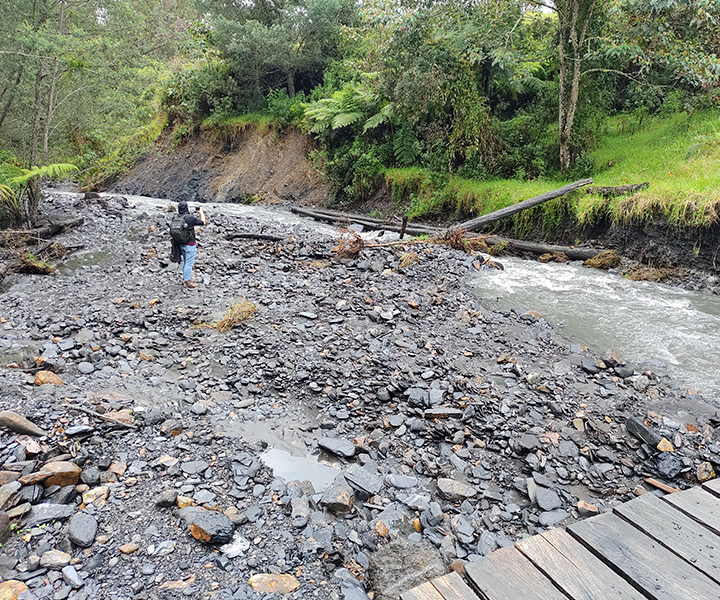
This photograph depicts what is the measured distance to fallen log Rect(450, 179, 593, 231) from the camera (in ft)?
40.0

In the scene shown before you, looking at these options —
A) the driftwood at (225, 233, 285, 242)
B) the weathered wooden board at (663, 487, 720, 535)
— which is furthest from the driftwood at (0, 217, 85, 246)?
the weathered wooden board at (663, 487, 720, 535)

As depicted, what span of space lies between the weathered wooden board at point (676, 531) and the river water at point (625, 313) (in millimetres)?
3671

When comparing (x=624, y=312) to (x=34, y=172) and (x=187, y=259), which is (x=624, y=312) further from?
(x=34, y=172)

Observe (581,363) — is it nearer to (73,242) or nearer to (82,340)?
(82,340)

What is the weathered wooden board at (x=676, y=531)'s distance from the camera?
2.48 m

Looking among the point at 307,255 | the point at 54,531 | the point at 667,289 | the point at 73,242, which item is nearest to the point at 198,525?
the point at 54,531

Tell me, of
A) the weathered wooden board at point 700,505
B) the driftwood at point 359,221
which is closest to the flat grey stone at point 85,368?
A: the weathered wooden board at point 700,505

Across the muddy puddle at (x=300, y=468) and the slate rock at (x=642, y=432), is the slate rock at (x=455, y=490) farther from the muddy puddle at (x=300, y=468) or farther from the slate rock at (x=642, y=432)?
the slate rock at (x=642, y=432)

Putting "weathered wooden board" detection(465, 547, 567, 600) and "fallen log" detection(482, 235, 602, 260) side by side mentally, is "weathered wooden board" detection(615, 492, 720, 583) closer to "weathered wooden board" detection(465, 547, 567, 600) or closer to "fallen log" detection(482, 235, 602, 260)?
"weathered wooden board" detection(465, 547, 567, 600)

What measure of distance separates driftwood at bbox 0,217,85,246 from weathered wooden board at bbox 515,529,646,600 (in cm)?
1251

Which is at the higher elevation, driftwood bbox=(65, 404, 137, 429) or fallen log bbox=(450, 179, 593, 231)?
fallen log bbox=(450, 179, 593, 231)

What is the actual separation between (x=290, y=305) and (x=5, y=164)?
973cm

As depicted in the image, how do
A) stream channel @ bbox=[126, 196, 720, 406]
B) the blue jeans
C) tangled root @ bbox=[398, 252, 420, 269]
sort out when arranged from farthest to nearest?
tangled root @ bbox=[398, 252, 420, 269], the blue jeans, stream channel @ bbox=[126, 196, 720, 406]

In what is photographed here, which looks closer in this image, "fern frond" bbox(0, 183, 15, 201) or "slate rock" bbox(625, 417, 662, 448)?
"slate rock" bbox(625, 417, 662, 448)
